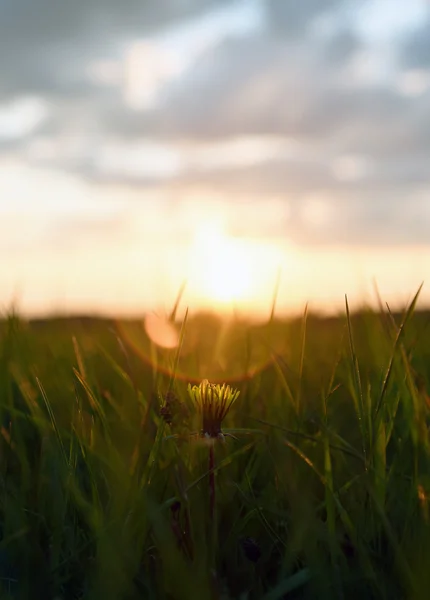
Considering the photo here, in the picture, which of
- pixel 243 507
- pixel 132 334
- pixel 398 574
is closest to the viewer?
pixel 398 574

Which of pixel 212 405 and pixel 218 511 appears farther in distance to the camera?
pixel 218 511

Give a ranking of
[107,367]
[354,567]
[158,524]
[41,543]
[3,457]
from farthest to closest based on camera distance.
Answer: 1. [107,367]
2. [3,457]
3. [41,543]
4. [354,567]
5. [158,524]

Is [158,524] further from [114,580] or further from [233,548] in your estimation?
[233,548]

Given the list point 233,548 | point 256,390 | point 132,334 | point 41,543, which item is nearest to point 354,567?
point 233,548

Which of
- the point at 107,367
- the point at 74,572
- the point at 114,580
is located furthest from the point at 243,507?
the point at 107,367

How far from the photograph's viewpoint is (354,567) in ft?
4.35

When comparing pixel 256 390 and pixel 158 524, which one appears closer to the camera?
pixel 158 524

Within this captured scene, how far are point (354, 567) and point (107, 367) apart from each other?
203 cm

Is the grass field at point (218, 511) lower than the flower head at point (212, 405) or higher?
lower

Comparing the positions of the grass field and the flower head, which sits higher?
the flower head

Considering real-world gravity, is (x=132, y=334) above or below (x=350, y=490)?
above

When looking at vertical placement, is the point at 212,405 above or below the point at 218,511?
above

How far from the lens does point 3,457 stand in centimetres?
186

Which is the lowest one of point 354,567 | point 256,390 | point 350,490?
point 354,567
